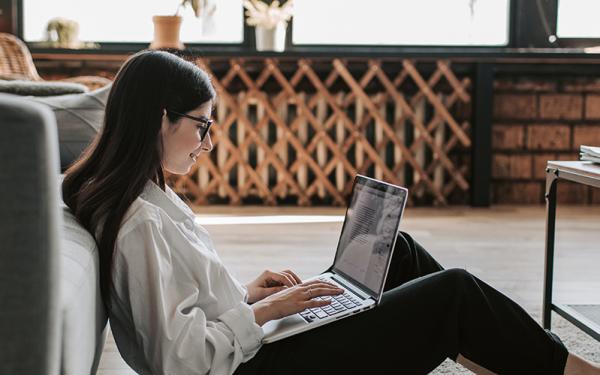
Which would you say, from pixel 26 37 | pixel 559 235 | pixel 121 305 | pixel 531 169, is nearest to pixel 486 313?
pixel 121 305

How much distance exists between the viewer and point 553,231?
150 centimetres

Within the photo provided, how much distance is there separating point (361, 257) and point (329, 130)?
2.81m

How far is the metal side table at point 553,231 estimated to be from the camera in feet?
4.44

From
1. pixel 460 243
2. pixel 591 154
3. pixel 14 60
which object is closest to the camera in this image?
pixel 591 154

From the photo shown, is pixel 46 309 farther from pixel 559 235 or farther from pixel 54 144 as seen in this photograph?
pixel 559 235

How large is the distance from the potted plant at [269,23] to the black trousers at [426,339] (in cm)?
286

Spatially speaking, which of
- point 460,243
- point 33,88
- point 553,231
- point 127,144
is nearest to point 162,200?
point 127,144

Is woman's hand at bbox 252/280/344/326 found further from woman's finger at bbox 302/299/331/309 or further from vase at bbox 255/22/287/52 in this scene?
vase at bbox 255/22/287/52

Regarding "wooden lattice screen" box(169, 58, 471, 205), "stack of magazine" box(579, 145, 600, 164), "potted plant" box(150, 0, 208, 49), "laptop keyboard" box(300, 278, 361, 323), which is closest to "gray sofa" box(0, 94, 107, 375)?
"laptop keyboard" box(300, 278, 361, 323)

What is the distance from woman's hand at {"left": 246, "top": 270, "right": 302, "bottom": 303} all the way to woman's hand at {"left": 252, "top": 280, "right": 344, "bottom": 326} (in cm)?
16

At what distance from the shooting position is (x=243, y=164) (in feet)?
12.4

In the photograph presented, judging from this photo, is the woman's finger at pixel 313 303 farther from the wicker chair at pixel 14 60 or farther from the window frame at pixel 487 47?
the window frame at pixel 487 47

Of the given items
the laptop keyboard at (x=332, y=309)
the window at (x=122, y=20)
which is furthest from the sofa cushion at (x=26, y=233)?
the window at (x=122, y=20)

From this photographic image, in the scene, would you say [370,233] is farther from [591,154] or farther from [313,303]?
[591,154]
